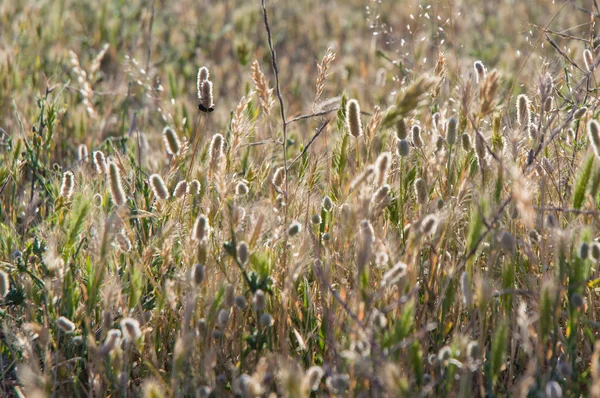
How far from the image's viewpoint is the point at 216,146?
1.75 metres

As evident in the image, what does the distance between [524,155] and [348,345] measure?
875 mm

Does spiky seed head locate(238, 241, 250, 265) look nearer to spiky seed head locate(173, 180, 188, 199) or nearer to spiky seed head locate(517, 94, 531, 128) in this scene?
spiky seed head locate(173, 180, 188, 199)

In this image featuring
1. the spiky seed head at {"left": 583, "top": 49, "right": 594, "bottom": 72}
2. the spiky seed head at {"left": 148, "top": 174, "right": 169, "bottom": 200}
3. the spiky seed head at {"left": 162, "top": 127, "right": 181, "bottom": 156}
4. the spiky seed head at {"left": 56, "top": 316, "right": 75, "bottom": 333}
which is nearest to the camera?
the spiky seed head at {"left": 56, "top": 316, "right": 75, "bottom": 333}

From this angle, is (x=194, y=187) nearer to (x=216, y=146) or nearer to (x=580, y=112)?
(x=216, y=146)

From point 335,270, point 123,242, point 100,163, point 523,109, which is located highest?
point 523,109

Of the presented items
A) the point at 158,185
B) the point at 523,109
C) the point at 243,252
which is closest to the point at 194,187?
the point at 158,185

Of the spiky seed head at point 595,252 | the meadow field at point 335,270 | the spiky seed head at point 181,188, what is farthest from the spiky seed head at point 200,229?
the spiky seed head at point 595,252

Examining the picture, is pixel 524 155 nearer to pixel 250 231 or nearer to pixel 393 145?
pixel 393 145

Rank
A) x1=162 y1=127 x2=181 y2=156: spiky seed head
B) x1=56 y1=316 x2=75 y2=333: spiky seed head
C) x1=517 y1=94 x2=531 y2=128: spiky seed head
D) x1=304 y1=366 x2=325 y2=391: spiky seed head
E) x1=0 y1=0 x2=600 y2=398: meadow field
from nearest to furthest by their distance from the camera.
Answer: x1=304 y1=366 x2=325 y2=391: spiky seed head, x1=0 y1=0 x2=600 y2=398: meadow field, x1=56 y1=316 x2=75 y2=333: spiky seed head, x1=162 y1=127 x2=181 y2=156: spiky seed head, x1=517 y1=94 x2=531 y2=128: spiky seed head

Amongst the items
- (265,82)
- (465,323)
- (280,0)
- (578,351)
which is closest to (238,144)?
(265,82)

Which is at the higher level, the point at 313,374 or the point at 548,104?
the point at 548,104


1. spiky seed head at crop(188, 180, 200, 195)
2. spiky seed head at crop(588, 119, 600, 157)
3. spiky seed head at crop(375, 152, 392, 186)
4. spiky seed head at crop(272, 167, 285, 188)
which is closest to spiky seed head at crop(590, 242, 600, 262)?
spiky seed head at crop(588, 119, 600, 157)

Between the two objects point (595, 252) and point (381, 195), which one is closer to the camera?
point (595, 252)

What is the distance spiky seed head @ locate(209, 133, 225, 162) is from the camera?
5.60 feet
